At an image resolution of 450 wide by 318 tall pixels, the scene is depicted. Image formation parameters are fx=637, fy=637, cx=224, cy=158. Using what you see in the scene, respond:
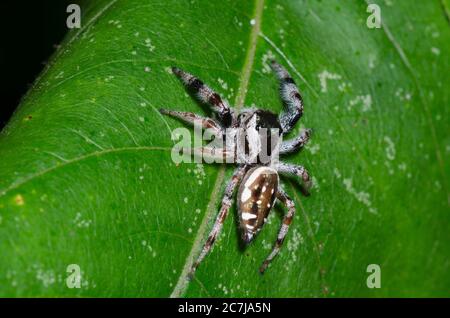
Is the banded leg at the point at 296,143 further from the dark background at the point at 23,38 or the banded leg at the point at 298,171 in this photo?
the dark background at the point at 23,38

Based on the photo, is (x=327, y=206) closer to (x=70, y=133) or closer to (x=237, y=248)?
(x=237, y=248)

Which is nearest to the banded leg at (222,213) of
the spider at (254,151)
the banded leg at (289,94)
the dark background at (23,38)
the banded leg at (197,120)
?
the spider at (254,151)

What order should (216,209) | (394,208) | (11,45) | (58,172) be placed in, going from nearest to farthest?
(58,172) < (216,209) < (394,208) < (11,45)

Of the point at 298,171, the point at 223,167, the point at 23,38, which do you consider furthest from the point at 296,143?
the point at 23,38

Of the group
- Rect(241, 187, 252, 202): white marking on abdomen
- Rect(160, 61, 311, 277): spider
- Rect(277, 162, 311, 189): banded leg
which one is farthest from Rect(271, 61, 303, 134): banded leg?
Rect(241, 187, 252, 202): white marking on abdomen

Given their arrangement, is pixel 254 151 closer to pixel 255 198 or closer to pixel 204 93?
pixel 255 198

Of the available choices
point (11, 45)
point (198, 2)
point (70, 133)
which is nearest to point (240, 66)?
point (198, 2)
